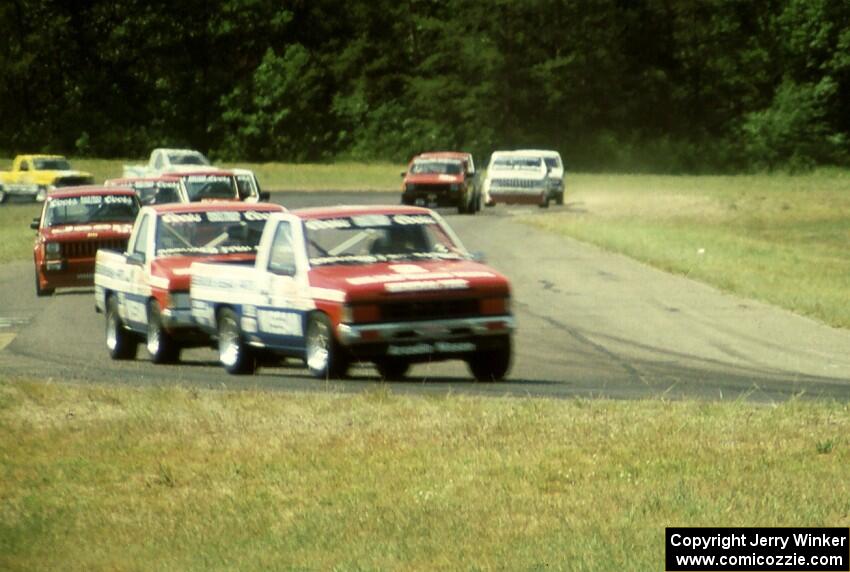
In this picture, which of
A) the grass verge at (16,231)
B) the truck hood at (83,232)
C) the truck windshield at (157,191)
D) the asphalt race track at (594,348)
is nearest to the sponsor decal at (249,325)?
the asphalt race track at (594,348)

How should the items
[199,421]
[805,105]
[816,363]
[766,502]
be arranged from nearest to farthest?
1. [766,502]
2. [199,421]
3. [816,363]
4. [805,105]

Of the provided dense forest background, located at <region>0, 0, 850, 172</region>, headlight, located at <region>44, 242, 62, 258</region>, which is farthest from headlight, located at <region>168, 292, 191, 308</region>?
dense forest background, located at <region>0, 0, 850, 172</region>

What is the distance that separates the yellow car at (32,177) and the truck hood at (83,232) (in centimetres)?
3777

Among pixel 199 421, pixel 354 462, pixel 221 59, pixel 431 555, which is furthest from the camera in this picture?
pixel 221 59

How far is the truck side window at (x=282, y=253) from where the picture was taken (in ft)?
60.1

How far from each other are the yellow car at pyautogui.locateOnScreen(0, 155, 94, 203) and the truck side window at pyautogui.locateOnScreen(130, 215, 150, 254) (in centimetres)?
4678

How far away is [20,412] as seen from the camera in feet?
49.0

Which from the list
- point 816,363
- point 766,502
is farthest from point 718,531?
point 816,363

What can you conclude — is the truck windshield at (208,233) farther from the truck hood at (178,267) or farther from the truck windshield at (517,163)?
the truck windshield at (517,163)

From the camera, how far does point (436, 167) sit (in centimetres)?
5738

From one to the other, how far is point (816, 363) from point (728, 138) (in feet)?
266

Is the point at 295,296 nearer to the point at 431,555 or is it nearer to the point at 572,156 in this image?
the point at 431,555

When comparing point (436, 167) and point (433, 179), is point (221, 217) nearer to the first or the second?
point (433, 179)

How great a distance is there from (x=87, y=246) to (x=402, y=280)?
46.5 ft
